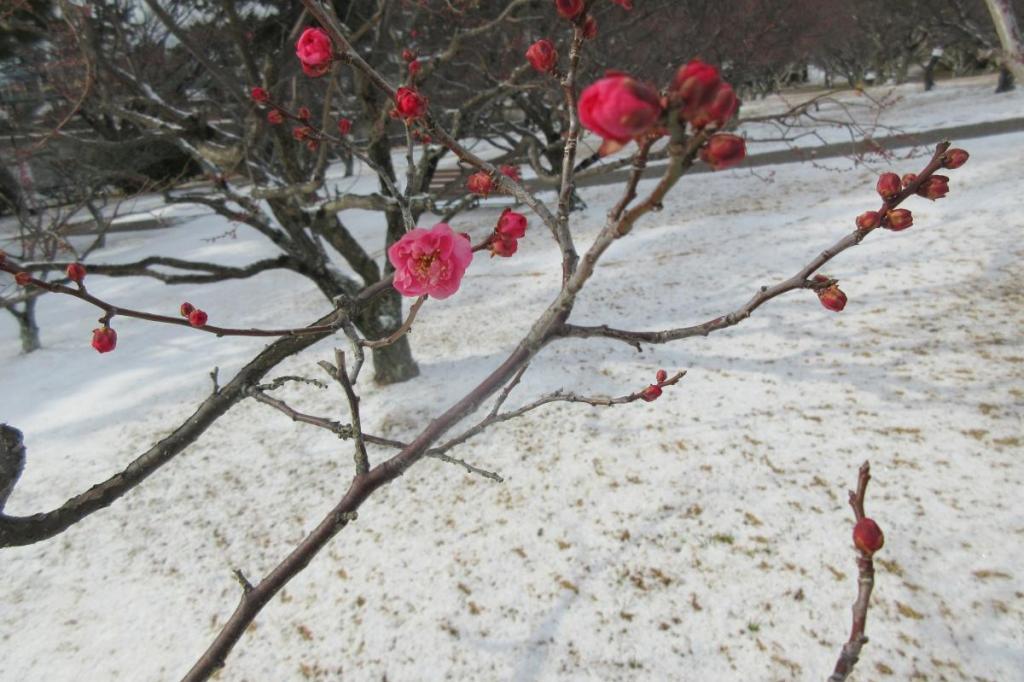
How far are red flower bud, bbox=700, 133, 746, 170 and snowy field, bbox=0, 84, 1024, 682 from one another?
264 centimetres

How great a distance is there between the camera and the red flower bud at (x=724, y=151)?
0.63 meters

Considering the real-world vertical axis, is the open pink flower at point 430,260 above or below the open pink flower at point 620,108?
below

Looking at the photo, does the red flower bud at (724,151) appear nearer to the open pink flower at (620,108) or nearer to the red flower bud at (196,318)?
the open pink flower at (620,108)

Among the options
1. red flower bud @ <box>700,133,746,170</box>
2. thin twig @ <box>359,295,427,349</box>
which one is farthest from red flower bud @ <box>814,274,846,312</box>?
thin twig @ <box>359,295,427,349</box>

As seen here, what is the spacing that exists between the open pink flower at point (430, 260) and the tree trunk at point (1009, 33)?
3346 mm

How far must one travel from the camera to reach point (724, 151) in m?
0.63

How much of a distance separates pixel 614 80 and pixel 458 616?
3.01 metres

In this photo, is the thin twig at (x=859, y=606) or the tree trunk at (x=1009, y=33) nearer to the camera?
the thin twig at (x=859, y=606)

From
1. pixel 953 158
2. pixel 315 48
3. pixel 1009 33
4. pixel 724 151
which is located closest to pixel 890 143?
pixel 1009 33

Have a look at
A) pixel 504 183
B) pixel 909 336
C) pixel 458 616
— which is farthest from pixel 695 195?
pixel 504 183

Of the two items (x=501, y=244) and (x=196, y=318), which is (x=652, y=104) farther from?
(x=196, y=318)

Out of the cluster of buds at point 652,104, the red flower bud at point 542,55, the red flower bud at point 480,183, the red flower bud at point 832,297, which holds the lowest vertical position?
the red flower bud at point 832,297

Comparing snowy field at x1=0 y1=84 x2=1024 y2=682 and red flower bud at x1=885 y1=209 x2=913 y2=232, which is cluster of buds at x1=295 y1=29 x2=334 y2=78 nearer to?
red flower bud at x1=885 y1=209 x2=913 y2=232

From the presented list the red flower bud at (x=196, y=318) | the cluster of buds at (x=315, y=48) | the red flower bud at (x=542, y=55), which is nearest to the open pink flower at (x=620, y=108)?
the red flower bud at (x=542, y=55)
